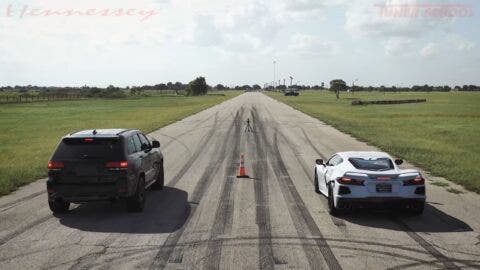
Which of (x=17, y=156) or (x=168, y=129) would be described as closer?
(x=17, y=156)

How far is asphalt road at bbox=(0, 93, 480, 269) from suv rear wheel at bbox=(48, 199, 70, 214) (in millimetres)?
186

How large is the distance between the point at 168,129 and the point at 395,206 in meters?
26.8

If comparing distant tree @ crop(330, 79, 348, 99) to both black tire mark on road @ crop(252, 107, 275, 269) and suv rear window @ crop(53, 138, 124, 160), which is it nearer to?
black tire mark on road @ crop(252, 107, 275, 269)

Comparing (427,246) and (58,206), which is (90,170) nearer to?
(58,206)

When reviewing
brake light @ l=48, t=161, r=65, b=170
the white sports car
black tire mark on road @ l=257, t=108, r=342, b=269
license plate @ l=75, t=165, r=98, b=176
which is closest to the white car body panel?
the white sports car

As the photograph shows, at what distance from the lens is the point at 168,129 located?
3681 centimetres

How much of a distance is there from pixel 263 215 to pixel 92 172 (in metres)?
3.62

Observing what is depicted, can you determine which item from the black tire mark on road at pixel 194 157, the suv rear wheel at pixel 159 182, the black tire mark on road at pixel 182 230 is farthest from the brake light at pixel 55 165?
the black tire mark on road at pixel 194 157

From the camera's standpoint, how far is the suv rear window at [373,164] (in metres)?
11.8

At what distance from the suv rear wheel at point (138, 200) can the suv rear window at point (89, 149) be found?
2.96 feet

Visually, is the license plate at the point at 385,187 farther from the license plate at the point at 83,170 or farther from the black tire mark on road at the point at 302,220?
the license plate at the point at 83,170

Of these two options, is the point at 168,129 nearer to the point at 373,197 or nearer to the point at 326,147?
the point at 326,147

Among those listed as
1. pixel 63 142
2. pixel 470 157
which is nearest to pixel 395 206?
pixel 63 142

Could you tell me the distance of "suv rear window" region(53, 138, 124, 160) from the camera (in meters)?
11.5
